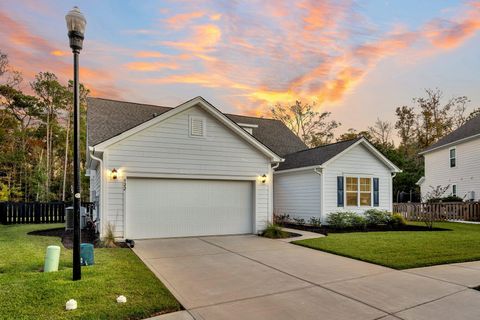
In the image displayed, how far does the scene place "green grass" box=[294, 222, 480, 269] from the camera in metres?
7.17

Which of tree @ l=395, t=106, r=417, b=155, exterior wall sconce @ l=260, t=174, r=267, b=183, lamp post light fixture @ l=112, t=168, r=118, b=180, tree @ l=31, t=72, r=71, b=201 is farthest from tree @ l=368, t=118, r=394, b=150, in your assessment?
lamp post light fixture @ l=112, t=168, r=118, b=180

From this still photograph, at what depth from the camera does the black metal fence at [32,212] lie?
14.7 m

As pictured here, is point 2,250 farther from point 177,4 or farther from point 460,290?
point 460,290

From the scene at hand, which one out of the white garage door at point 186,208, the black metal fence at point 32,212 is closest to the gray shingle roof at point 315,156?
the white garage door at point 186,208

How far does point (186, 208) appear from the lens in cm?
1104

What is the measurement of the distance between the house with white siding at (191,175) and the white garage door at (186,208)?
0.11 feet

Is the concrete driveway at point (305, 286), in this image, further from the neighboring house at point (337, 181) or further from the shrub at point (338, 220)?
the neighboring house at point (337, 181)

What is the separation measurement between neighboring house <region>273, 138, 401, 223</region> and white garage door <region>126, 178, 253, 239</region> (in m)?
3.77

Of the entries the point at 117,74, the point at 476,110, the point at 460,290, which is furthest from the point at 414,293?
the point at 476,110

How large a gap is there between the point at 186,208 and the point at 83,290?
6.41 metres

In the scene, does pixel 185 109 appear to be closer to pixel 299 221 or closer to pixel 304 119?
pixel 299 221

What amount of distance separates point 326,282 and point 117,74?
13548 mm

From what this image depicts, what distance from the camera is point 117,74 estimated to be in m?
15.1

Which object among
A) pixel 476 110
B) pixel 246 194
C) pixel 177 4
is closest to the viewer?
pixel 177 4
